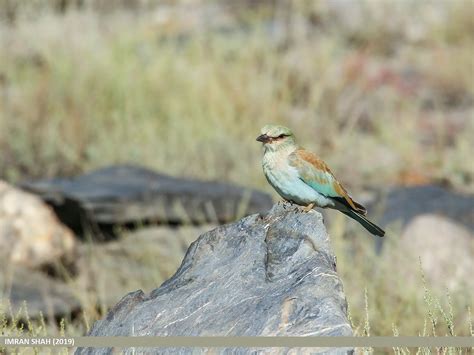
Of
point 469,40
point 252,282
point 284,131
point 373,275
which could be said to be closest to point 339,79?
point 469,40

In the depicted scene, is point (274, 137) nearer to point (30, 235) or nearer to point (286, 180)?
point (286, 180)

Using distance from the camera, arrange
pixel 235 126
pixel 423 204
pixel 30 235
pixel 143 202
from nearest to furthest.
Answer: pixel 30 235 < pixel 143 202 < pixel 423 204 < pixel 235 126

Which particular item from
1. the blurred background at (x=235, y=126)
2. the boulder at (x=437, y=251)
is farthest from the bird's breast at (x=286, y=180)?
the boulder at (x=437, y=251)

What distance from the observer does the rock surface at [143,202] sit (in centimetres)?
876

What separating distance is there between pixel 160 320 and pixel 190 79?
308 inches

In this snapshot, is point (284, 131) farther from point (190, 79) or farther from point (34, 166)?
point (190, 79)

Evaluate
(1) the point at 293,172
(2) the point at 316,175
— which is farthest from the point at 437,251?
(1) the point at 293,172

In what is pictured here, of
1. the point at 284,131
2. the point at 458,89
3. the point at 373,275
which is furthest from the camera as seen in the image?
the point at 458,89

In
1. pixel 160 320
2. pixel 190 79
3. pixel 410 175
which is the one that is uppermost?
pixel 160 320

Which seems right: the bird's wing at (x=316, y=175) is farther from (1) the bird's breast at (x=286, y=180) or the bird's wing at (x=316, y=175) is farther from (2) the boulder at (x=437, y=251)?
(2) the boulder at (x=437, y=251)

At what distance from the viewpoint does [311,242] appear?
413 centimetres

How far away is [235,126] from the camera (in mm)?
11039

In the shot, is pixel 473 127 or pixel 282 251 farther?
pixel 473 127

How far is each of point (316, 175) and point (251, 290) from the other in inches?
37.1
